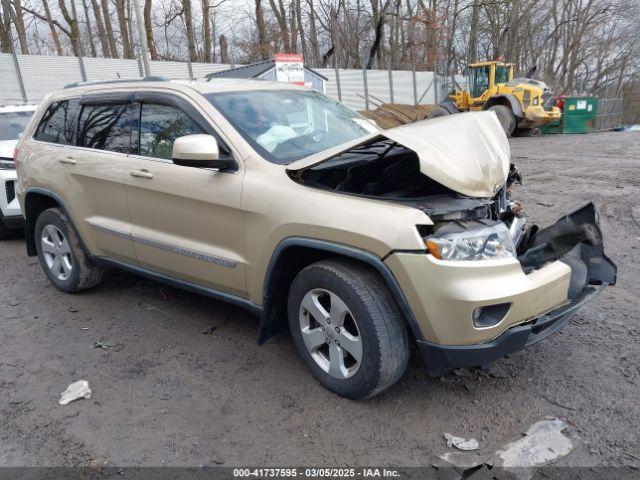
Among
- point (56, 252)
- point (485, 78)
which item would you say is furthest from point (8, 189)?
point (485, 78)

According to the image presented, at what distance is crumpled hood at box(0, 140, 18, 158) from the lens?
21.9 feet

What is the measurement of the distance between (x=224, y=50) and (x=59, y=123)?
98.7 ft

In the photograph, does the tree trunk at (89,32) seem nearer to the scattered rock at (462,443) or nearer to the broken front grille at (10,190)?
the broken front grille at (10,190)

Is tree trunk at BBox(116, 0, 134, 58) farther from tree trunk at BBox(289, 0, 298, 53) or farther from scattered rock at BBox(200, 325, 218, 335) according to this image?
scattered rock at BBox(200, 325, 218, 335)

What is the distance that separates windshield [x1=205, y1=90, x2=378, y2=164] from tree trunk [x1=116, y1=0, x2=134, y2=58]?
86.1 feet

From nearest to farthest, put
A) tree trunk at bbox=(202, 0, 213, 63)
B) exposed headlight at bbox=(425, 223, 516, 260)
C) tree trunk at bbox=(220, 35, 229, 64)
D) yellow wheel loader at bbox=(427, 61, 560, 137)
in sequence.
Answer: exposed headlight at bbox=(425, 223, 516, 260), yellow wheel loader at bbox=(427, 61, 560, 137), tree trunk at bbox=(202, 0, 213, 63), tree trunk at bbox=(220, 35, 229, 64)

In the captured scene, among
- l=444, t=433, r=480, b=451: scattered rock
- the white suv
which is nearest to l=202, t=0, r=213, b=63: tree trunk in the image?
the white suv

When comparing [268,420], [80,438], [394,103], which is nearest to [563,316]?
[268,420]

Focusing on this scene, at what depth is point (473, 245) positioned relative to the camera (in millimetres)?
2611

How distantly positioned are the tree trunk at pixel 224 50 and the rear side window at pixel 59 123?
2906 centimetres

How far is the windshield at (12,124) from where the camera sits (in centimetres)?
722

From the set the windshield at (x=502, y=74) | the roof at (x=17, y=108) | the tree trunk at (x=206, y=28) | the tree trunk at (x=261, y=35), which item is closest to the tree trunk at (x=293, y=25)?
the tree trunk at (x=261, y=35)

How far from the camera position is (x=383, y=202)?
2.78 metres

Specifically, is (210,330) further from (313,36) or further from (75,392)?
(313,36)
